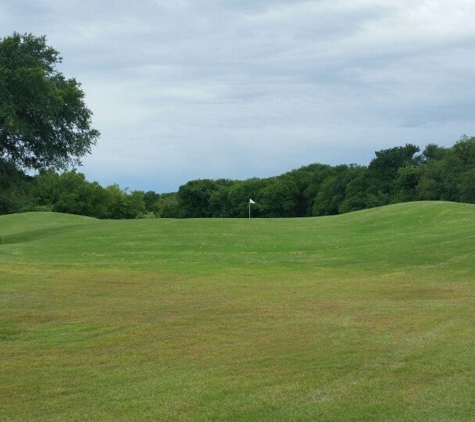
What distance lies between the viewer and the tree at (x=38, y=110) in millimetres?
27469

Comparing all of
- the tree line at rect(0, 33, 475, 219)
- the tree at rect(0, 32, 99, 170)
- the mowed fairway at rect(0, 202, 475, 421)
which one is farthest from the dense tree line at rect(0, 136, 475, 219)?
the mowed fairway at rect(0, 202, 475, 421)

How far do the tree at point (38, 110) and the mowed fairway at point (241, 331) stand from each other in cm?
431

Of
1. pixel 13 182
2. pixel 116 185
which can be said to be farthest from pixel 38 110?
pixel 116 185

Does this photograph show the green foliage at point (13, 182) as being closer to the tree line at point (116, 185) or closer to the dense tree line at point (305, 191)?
the tree line at point (116, 185)

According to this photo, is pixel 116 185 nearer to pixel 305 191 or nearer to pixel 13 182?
pixel 305 191

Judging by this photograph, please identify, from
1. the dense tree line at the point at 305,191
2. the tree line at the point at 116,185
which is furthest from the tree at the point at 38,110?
the dense tree line at the point at 305,191

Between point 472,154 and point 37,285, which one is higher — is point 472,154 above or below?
above

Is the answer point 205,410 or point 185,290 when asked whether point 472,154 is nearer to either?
point 185,290

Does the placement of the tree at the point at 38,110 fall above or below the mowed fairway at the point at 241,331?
above

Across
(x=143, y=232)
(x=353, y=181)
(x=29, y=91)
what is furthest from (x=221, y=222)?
(x=353, y=181)

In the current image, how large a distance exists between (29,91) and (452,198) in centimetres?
5710

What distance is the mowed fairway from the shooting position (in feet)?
27.6

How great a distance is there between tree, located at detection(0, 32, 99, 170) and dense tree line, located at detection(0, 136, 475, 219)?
31.6 m

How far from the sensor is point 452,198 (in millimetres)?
76750
